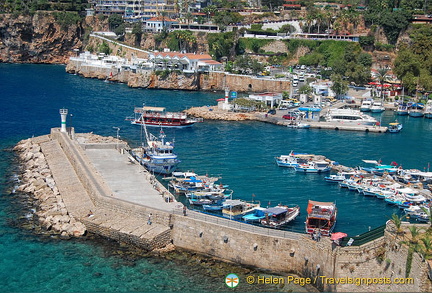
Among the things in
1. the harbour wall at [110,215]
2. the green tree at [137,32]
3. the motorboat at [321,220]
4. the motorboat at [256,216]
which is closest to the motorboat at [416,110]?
the motorboat at [321,220]

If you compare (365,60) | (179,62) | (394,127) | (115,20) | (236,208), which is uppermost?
(115,20)

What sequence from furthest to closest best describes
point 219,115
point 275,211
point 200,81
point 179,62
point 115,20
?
point 115,20
point 200,81
point 179,62
point 219,115
point 275,211

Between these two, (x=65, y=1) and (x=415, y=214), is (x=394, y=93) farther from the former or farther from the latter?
(x=65, y=1)

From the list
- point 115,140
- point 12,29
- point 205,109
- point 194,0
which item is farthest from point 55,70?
point 115,140

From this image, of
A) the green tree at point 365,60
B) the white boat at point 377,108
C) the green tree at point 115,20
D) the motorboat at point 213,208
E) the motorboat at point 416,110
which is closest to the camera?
the motorboat at point 213,208

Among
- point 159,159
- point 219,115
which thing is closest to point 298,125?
point 219,115

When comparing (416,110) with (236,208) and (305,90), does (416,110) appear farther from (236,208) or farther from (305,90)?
(236,208)

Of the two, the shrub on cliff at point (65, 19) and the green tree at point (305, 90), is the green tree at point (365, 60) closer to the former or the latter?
the green tree at point (305, 90)

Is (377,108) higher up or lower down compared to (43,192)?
higher up
